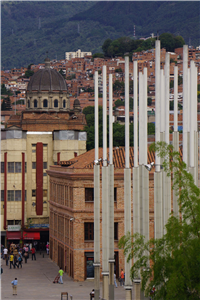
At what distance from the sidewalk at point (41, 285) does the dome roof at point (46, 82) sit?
170ft

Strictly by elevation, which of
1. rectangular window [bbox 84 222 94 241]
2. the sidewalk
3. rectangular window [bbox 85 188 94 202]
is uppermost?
rectangular window [bbox 85 188 94 202]

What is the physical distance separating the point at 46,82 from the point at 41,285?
64.6 m

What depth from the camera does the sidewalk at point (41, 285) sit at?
51.3 meters

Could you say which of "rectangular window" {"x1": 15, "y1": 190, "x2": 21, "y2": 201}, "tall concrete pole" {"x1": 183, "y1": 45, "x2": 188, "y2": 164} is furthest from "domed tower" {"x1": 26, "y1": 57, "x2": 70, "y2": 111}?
"tall concrete pole" {"x1": 183, "y1": 45, "x2": 188, "y2": 164}

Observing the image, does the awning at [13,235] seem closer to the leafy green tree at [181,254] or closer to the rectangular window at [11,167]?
the rectangular window at [11,167]

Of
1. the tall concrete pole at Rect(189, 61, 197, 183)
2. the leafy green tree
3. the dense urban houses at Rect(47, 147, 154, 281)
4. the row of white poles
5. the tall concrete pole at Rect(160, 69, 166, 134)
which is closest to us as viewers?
the leafy green tree

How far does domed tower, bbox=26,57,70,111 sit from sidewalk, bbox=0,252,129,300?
50728 millimetres

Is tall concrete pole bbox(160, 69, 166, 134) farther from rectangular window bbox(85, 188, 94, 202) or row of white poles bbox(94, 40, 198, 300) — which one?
rectangular window bbox(85, 188, 94, 202)

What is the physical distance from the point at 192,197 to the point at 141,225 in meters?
10.2

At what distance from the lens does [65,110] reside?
118625 millimetres

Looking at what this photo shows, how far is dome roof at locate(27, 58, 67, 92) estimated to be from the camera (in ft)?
386

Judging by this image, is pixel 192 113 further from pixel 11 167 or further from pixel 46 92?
pixel 46 92

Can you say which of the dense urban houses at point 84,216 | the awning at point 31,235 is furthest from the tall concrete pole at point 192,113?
the awning at point 31,235

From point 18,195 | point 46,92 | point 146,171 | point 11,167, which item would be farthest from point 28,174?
point 146,171
